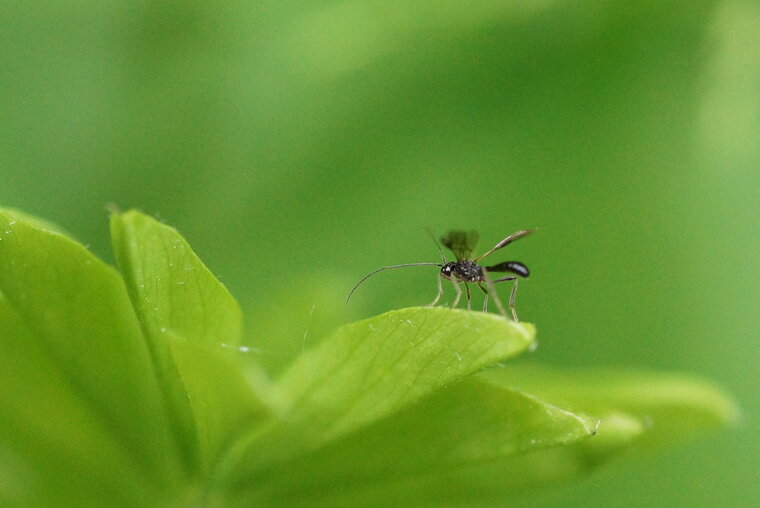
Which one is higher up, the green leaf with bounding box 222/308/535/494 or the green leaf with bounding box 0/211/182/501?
the green leaf with bounding box 0/211/182/501

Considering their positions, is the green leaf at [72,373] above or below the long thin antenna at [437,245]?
below

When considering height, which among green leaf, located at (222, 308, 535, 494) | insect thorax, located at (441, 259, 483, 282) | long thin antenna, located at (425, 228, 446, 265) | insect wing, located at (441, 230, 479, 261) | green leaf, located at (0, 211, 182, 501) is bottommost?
green leaf, located at (222, 308, 535, 494)

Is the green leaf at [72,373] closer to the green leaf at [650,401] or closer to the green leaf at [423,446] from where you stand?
the green leaf at [423,446]

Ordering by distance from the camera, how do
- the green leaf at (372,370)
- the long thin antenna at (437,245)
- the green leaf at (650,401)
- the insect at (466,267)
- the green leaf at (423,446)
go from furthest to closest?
the long thin antenna at (437,245) → the insect at (466,267) → the green leaf at (650,401) → the green leaf at (423,446) → the green leaf at (372,370)

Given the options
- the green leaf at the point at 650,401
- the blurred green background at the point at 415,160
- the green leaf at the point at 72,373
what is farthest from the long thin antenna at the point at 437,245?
the green leaf at the point at 72,373

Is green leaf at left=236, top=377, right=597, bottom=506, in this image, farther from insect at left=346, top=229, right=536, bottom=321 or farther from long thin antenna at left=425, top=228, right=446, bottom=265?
long thin antenna at left=425, top=228, right=446, bottom=265

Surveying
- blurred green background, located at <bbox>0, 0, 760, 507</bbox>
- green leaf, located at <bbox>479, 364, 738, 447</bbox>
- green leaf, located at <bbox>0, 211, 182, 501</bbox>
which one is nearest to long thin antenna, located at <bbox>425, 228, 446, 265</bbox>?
blurred green background, located at <bbox>0, 0, 760, 507</bbox>

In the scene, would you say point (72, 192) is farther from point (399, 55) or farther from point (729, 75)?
point (729, 75)
